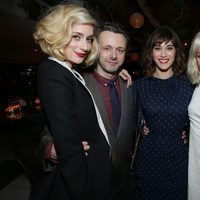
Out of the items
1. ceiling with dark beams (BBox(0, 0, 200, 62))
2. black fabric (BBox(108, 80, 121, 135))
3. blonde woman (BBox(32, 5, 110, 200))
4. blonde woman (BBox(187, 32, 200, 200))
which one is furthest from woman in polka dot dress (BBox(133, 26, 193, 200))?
ceiling with dark beams (BBox(0, 0, 200, 62))

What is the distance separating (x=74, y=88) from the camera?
1.69 metres

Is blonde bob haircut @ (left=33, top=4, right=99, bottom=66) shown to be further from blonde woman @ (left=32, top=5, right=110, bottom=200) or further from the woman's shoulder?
the woman's shoulder

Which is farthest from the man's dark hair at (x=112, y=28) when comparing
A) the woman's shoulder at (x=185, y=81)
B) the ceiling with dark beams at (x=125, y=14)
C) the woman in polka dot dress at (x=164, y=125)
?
the ceiling with dark beams at (x=125, y=14)

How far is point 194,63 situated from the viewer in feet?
9.11

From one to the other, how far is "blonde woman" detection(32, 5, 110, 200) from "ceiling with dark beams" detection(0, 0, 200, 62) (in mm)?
4237

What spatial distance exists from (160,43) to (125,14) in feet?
26.3

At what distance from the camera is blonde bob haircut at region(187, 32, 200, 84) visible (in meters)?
2.61

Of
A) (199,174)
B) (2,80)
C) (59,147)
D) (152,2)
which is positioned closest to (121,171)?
(199,174)

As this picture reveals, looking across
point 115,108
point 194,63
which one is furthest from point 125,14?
point 115,108

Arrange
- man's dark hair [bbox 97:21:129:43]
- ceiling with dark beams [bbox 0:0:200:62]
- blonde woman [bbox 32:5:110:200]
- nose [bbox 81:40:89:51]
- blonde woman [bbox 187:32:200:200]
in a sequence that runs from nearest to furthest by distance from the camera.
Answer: blonde woman [bbox 32:5:110:200] < nose [bbox 81:40:89:51] < blonde woman [bbox 187:32:200:200] < man's dark hair [bbox 97:21:129:43] < ceiling with dark beams [bbox 0:0:200:62]

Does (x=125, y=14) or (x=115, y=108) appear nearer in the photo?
(x=115, y=108)

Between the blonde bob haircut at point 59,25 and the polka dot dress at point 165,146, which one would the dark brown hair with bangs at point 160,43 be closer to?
the polka dot dress at point 165,146

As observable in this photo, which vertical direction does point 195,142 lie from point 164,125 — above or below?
below

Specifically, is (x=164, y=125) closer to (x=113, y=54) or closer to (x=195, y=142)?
(x=195, y=142)
